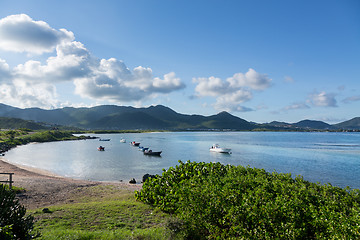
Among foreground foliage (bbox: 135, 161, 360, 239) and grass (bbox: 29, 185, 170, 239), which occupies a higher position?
foreground foliage (bbox: 135, 161, 360, 239)

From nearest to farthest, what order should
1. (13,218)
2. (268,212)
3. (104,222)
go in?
1. (13,218)
2. (268,212)
3. (104,222)

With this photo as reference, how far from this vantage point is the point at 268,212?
7.38m

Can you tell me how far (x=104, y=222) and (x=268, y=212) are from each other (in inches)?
350

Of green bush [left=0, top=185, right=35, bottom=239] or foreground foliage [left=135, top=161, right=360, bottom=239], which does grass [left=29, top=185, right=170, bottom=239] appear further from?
green bush [left=0, top=185, right=35, bottom=239]

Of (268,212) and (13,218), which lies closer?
(13,218)

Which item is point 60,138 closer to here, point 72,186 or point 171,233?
point 72,186

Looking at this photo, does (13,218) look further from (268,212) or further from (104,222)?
(268,212)

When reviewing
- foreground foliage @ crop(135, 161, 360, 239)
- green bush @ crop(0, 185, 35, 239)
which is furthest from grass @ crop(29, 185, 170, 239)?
green bush @ crop(0, 185, 35, 239)

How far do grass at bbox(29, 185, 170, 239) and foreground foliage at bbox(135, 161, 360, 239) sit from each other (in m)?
1.74

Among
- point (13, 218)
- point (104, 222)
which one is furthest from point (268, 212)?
point (104, 222)

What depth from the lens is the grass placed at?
30.5ft

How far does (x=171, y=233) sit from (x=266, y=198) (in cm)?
409

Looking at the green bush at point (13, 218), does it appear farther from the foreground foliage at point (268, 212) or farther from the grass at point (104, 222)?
the foreground foliage at point (268, 212)

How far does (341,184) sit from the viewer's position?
3434cm
